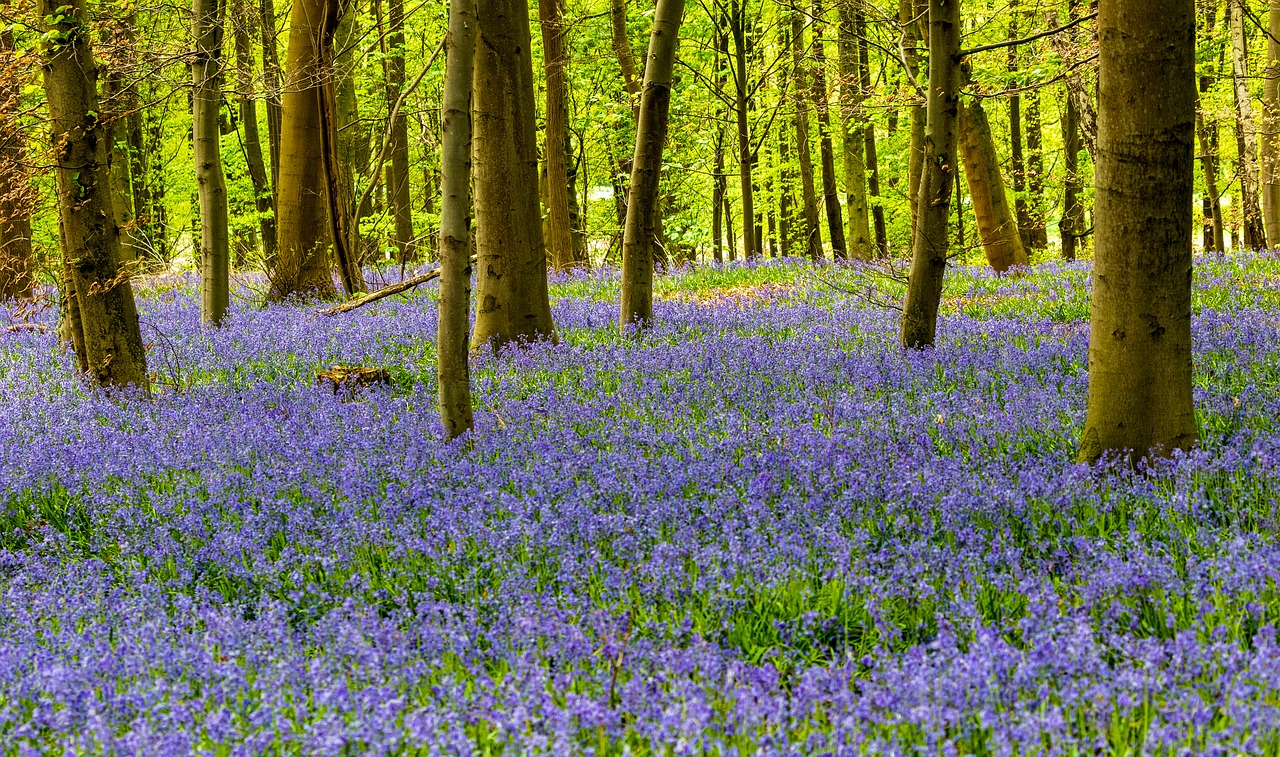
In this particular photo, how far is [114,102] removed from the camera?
8.66 meters

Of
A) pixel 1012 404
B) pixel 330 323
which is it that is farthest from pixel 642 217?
pixel 1012 404

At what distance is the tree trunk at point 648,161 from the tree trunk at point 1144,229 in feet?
16.2

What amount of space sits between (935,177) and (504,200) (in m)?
3.65

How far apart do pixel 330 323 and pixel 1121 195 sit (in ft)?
27.2

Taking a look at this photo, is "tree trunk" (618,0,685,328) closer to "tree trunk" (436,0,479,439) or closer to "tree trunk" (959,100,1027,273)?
"tree trunk" (436,0,479,439)

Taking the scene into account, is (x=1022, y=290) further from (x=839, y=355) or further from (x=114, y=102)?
(x=114, y=102)

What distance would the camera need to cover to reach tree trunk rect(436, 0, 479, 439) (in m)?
5.32

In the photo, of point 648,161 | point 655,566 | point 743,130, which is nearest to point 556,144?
point 743,130

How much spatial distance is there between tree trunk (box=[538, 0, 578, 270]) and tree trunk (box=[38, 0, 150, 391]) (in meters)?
9.54

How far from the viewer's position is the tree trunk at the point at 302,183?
13.3 meters

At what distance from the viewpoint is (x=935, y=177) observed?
24.8 ft

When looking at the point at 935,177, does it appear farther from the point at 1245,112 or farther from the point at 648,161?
the point at 1245,112

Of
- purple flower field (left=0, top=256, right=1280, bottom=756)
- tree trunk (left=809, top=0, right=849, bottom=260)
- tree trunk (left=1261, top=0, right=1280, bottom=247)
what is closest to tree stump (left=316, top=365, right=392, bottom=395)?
purple flower field (left=0, top=256, right=1280, bottom=756)

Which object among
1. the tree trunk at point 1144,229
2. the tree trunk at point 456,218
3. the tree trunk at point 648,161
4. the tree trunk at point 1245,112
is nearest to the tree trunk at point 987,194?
the tree trunk at point 1245,112
